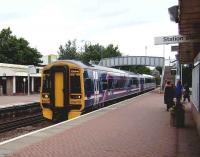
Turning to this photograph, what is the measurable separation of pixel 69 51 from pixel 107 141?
67.0 metres

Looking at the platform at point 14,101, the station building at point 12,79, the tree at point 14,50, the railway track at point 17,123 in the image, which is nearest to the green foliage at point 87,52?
the tree at point 14,50

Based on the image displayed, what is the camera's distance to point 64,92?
18.5 m

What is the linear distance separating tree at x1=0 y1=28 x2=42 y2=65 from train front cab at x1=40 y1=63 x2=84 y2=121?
4575 centimetres

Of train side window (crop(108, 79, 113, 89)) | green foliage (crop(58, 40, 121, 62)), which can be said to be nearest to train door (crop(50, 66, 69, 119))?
train side window (crop(108, 79, 113, 89))

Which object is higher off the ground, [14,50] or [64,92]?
[14,50]

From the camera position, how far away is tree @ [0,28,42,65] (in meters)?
63.5

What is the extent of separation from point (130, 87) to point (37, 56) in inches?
1283

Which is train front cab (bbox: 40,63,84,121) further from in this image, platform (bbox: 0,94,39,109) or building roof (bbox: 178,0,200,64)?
platform (bbox: 0,94,39,109)

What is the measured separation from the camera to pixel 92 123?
15.1m

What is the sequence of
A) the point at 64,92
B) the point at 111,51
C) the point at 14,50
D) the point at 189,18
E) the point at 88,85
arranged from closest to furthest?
1. the point at 189,18
2. the point at 64,92
3. the point at 88,85
4. the point at 14,50
5. the point at 111,51

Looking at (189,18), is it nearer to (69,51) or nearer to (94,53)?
(69,51)

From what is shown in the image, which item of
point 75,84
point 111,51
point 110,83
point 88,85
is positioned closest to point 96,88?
point 88,85

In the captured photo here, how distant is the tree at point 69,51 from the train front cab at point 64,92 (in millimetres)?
56058

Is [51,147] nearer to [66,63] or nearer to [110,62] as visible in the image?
[66,63]
